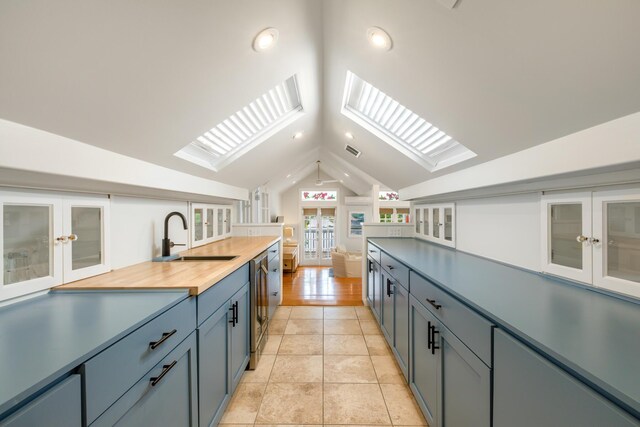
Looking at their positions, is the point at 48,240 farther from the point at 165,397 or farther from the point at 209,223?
the point at 209,223

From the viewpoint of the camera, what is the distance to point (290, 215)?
26.9ft

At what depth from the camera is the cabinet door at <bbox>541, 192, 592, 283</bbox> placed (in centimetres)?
127

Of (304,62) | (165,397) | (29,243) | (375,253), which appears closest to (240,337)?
(165,397)

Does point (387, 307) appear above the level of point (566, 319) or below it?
below

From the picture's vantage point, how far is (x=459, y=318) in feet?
3.65

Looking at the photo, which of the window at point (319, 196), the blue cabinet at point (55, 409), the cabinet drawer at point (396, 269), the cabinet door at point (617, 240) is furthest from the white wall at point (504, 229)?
the window at point (319, 196)

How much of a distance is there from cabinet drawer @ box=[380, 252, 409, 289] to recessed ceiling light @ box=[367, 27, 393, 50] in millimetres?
1392

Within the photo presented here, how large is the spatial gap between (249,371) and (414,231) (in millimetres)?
2704

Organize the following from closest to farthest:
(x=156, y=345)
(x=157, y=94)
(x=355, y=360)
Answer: (x=156, y=345) < (x=157, y=94) < (x=355, y=360)

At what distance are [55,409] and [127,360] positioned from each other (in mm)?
221

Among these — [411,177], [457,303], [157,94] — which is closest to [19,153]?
[157,94]

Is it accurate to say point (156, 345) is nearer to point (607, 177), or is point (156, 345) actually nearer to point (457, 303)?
point (457, 303)

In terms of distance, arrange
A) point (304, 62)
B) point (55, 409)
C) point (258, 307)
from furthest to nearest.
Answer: point (258, 307), point (304, 62), point (55, 409)

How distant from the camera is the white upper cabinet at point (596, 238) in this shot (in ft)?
3.62
